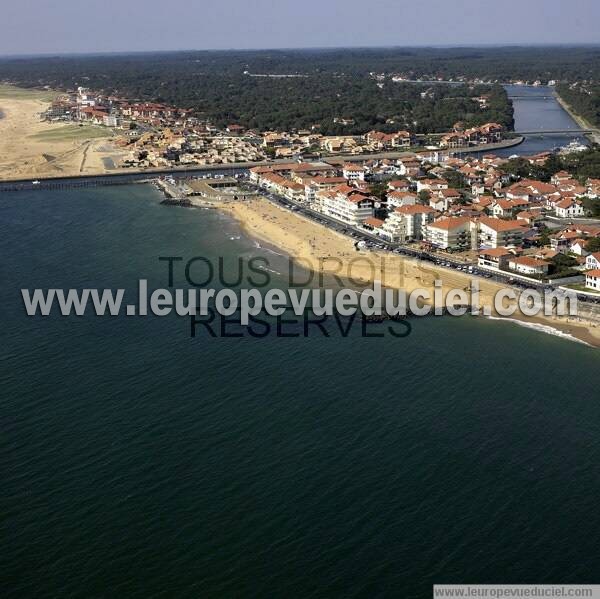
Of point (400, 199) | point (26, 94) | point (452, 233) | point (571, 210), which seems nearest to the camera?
point (452, 233)

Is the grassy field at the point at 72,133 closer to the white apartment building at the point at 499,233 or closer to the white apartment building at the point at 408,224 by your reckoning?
the white apartment building at the point at 408,224

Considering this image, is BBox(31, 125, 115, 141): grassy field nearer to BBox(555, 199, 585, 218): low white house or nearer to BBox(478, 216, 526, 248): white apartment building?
BBox(555, 199, 585, 218): low white house

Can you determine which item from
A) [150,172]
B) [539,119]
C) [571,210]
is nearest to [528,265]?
[571,210]

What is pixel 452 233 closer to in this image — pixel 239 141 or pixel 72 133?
pixel 239 141

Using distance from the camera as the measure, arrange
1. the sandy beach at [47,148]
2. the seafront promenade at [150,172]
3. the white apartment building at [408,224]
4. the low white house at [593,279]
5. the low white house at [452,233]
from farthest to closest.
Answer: the sandy beach at [47,148] < the seafront promenade at [150,172] < the white apartment building at [408,224] < the low white house at [452,233] < the low white house at [593,279]

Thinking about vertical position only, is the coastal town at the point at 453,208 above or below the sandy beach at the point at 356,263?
above

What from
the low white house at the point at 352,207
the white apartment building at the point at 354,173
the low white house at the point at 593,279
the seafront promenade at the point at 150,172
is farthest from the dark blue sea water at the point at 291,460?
the seafront promenade at the point at 150,172

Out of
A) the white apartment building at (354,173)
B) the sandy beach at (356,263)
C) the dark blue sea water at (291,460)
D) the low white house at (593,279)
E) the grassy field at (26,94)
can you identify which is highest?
the grassy field at (26,94)
